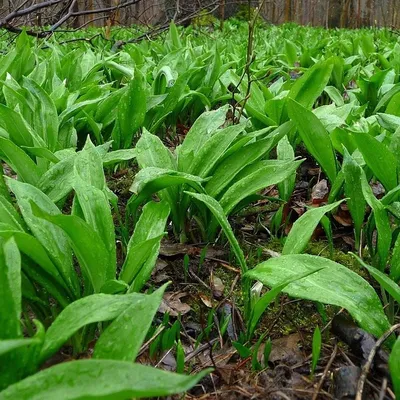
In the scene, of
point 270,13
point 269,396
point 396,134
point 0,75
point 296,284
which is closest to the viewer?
point 269,396

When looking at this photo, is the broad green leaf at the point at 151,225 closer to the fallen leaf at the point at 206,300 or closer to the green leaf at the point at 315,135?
the fallen leaf at the point at 206,300

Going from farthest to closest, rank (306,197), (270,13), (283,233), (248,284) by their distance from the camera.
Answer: (270,13), (306,197), (283,233), (248,284)

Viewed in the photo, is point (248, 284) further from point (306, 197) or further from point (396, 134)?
point (306, 197)

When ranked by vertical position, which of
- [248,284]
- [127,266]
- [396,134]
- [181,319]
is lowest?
[181,319]

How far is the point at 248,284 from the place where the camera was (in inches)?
54.1

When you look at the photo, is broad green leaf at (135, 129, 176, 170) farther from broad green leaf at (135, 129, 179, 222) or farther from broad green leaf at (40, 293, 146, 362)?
broad green leaf at (40, 293, 146, 362)

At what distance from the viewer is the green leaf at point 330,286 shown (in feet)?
3.67

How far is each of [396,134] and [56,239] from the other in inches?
43.1

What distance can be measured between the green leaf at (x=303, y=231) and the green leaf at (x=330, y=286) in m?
0.14

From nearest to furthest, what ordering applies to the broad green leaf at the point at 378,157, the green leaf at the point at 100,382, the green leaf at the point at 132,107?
the green leaf at the point at 100,382 → the broad green leaf at the point at 378,157 → the green leaf at the point at 132,107

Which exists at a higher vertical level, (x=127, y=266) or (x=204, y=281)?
(x=127, y=266)

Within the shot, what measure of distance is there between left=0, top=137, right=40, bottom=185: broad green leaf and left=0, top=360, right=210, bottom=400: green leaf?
94 cm

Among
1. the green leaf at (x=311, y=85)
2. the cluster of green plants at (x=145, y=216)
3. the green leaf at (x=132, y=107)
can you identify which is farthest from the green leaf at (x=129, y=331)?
the green leaf at (x=311, y=85)

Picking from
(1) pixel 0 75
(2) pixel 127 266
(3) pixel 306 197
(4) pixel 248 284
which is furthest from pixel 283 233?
(1) pixel 0 75
